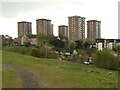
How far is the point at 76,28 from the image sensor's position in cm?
14100

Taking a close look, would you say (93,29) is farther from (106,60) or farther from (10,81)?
(10,81)

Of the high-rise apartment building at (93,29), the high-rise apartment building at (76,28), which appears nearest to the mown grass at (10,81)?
the high-rise apartment building at (76,28)

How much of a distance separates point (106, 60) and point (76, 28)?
93660mm

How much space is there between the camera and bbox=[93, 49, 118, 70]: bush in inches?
1841

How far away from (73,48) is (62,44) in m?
4.98

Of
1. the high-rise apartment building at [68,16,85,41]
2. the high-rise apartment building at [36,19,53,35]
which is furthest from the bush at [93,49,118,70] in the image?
the high-rise apartment building at [36,19,53,35]

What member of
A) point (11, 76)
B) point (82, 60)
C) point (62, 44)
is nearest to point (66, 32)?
point (62, 44)

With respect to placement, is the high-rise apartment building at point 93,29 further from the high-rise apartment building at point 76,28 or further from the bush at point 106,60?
the bush at point 106,60

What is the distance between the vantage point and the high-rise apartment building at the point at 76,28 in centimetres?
13888

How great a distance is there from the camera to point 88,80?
18484 millimetres

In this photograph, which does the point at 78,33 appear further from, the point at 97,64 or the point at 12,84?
the point at 12,84

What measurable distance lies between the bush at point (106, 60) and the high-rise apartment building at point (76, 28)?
3467 inches

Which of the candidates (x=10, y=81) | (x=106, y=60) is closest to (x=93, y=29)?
(x=106, y=60)

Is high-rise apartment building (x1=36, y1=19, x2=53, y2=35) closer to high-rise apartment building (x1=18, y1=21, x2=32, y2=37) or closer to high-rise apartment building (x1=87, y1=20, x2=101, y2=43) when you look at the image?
high-rise apartment building (x1=18, y1=21, x2=32, y2=37)
